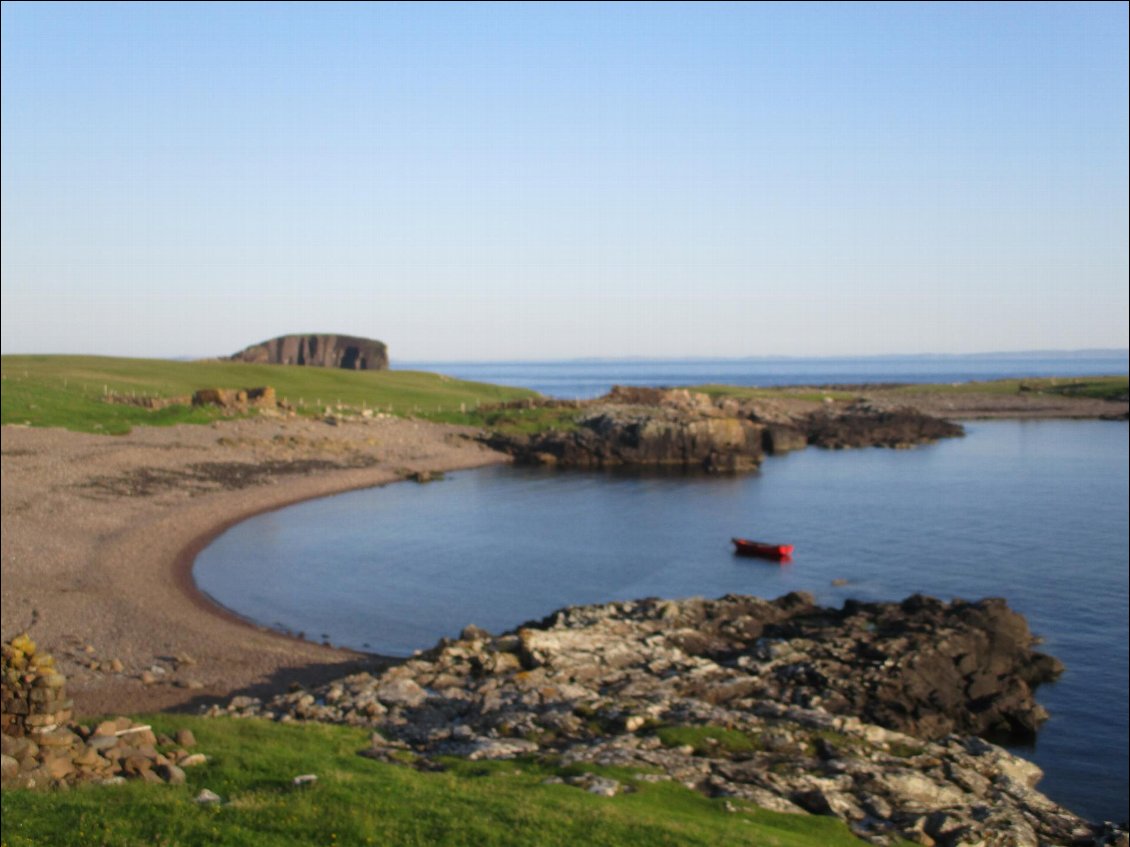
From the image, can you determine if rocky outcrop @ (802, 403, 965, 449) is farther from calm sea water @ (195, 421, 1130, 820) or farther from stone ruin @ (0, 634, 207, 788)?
stone ruin @ (0, 634, 207, 788)

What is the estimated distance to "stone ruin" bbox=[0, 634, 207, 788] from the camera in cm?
1755

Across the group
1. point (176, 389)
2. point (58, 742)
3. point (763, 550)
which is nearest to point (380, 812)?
point (58, 742)

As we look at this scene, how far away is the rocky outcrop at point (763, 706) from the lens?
19.2m

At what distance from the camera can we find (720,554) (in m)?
55.5

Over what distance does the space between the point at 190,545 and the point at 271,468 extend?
79.3ft

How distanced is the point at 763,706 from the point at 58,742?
16.8 metres

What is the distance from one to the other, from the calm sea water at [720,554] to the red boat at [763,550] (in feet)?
Answer: 2.96

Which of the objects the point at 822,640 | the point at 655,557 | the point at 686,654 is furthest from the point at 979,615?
the point at 655,557

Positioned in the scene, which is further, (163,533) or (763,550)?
(163,533)

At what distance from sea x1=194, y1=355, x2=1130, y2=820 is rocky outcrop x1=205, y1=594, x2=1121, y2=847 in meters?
2.76

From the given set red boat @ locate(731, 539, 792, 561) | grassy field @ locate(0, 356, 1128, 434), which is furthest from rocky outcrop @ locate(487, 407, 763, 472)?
red boat @ locate(731, 539, 792, 561)

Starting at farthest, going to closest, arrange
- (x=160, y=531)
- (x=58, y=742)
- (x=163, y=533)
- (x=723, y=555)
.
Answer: (x=160, y=531), (x=163, y=533), (x=723, y=555), (x=58, y=742)

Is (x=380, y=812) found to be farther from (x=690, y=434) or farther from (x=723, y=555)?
(x=690, y=434)

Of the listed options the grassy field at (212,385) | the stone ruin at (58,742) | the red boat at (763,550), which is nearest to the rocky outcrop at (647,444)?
the grassy field at (212,385)
